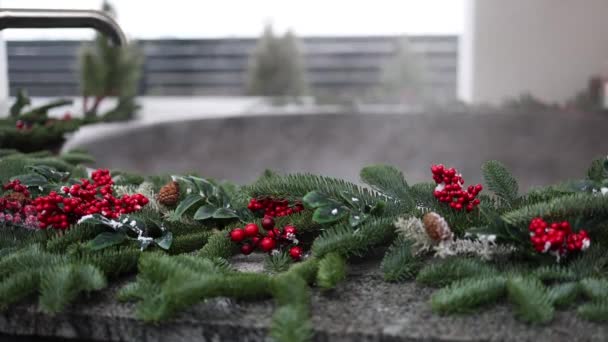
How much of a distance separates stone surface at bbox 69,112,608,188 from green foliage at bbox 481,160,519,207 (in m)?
2.21

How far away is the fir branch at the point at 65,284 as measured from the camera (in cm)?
62

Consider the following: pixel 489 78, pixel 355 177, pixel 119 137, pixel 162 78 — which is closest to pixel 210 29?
pixel 162 78

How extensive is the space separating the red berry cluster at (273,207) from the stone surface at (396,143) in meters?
2.11

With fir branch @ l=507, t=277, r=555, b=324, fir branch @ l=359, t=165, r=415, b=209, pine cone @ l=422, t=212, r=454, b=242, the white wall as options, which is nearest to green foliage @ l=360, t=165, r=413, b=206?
fir branch @ l=359, t=165, r=415, b=209

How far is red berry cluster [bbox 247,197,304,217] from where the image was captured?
32.1 inches

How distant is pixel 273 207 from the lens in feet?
2.72

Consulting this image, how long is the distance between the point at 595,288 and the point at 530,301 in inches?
2.7

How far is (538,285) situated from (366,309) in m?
0.15

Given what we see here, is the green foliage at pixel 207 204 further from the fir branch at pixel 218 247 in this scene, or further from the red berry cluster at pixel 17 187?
the red berry cluster at pixel 17 187

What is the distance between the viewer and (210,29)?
736 centimetres

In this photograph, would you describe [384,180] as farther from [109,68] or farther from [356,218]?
[109,68]

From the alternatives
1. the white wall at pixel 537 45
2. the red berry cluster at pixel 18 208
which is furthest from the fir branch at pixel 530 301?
the white wall at pixel 537 45

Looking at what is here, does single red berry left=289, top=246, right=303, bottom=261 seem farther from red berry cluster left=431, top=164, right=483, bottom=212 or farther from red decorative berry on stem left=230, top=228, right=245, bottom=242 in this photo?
red berry cluster left=431, top=164, right=483, bottom=212

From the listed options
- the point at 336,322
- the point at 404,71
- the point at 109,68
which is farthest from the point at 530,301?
the point at 404,71
